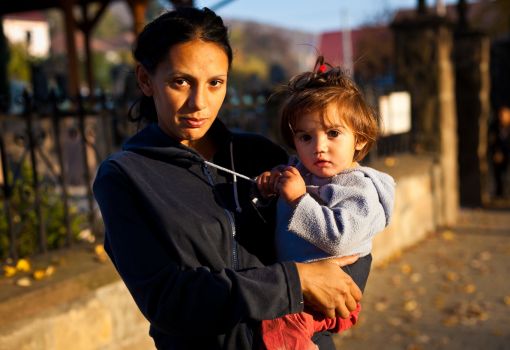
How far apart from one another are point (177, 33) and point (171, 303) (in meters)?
0.78

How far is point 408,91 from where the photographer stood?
853 centimetres

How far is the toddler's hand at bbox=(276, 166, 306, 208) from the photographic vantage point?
166cm

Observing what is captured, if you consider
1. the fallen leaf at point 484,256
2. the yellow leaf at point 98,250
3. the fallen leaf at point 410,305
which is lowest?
the fallen leaf at point 484,256

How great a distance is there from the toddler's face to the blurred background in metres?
0.26

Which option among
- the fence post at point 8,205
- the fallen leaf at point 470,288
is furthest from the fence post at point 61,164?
the fallen leaf at point 470,288

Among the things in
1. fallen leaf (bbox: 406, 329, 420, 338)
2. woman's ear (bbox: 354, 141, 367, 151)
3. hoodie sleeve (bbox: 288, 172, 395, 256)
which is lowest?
fallen leaf (bbox: 406, 329, 420, 338)

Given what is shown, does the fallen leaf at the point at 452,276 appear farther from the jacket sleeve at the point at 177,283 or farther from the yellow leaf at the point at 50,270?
the jacket sleeve at the point at 177,283

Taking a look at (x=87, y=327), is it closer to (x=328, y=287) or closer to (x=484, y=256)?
(x=328, y=287)

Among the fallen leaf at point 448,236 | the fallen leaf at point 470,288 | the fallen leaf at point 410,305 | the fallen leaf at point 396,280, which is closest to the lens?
the fallen leaf at point 410,305

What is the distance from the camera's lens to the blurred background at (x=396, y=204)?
339 cm

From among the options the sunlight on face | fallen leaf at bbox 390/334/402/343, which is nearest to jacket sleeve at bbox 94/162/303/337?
the sunlight on face

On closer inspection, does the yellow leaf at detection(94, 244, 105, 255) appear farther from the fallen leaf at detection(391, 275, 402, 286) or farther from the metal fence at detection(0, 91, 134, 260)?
the fallen leaf at detection(391, 275, 402, 286)

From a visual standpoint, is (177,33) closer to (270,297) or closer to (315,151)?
(315,151)

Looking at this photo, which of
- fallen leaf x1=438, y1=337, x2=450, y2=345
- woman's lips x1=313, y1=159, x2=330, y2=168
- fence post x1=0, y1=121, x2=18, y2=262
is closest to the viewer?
woman's lips x1=313, y1=159, x2=330, y2=168
